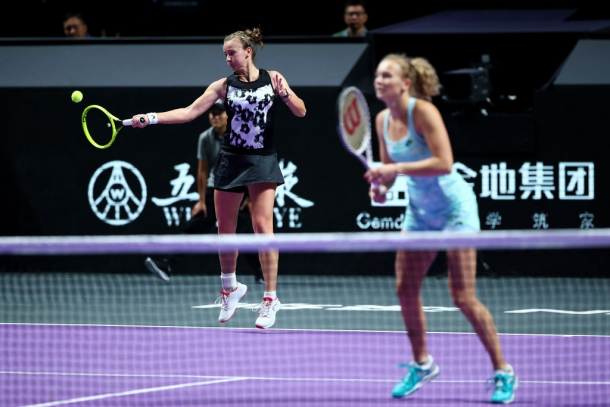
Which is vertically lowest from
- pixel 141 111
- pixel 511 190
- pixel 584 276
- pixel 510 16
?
pixel 584 276

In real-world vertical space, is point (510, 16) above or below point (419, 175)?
above

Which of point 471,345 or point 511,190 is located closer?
point 471,345

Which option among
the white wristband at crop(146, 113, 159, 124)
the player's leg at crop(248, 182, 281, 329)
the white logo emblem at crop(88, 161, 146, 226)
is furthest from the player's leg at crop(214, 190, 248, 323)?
the white logo emblem at crop(88, 161, 146, 226)

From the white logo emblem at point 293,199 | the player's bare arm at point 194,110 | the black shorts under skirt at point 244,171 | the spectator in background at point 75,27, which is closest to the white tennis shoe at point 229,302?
the black shorts under skirt at point 244,171

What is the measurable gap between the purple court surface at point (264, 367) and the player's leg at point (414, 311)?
8cm

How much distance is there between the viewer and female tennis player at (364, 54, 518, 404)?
4.66 meters

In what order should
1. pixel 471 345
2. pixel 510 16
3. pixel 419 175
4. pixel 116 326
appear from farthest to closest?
pixel 510 16
pixel 116 326
pixel 471 345
pixel 419 175

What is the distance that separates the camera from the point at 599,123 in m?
9.99

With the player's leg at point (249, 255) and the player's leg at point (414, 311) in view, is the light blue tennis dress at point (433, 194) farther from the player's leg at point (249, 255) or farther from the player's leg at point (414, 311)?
the player's leg at point (249, 255)

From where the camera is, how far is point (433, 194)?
4.82m

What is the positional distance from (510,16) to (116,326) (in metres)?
6.33

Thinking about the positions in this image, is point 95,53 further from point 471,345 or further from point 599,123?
point 471,345

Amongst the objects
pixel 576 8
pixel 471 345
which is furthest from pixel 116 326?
pixel 576 8

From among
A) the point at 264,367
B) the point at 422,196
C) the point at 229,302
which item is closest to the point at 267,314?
the point at 229,302
